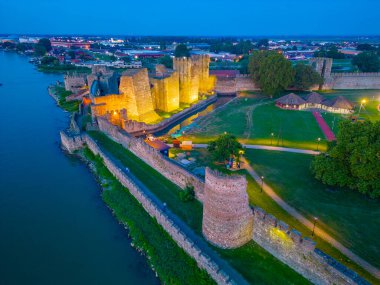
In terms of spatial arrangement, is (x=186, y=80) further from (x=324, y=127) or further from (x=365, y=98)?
(x=365, y=98)

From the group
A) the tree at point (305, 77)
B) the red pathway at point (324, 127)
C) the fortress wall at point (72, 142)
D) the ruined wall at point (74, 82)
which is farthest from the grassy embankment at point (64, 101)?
the tree at point (305, 77)

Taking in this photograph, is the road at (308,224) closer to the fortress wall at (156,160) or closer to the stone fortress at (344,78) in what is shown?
the fortress wall at (156,160)

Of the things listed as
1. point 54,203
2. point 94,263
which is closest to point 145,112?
point 54,203

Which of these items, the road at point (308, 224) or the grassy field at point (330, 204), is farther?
the grassy field at point (330, 204)

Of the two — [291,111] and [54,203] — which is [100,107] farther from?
[291,111]

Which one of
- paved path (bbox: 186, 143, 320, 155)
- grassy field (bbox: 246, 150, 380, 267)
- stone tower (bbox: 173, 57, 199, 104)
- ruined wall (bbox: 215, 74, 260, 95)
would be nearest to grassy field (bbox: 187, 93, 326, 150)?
paved path (bbox: 186, 143, 320, 155)

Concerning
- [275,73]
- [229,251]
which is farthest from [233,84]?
[229,251]

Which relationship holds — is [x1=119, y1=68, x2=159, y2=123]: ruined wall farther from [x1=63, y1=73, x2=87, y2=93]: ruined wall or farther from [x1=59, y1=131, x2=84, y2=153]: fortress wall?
[x1=63, y1=73, x2=87, y2=93]: ruined wall
